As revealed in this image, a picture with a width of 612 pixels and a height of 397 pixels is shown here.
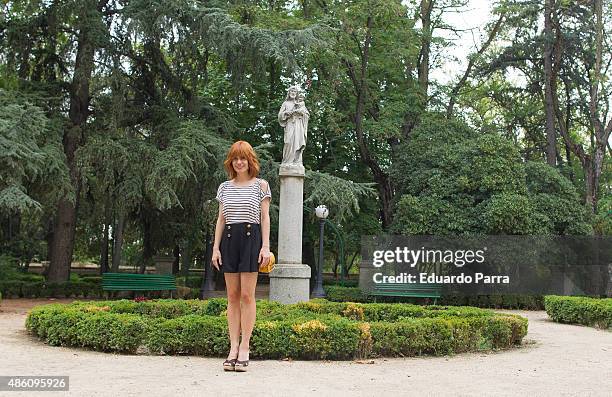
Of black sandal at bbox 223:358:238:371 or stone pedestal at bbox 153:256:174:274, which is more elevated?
stone pedestal at bbox 153:256:174:274

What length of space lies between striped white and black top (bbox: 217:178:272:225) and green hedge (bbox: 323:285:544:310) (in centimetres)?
1267

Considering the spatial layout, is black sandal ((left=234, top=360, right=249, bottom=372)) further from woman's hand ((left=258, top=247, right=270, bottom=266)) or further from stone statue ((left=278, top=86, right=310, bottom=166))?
stone statue ((left=278, top=86, right=310, bottom=166))

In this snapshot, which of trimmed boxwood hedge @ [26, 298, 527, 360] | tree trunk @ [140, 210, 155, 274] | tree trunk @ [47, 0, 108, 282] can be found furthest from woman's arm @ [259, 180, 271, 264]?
tree trunk @ [140, 210, 155, 274]

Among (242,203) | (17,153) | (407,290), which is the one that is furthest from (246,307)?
(407,290)

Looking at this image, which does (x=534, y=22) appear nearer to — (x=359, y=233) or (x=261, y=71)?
(x=359, y=233)

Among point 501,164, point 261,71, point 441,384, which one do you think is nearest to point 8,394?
point 441,384

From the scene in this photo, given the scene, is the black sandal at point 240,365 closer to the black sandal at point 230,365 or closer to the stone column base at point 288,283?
the black sandal at point 230,365

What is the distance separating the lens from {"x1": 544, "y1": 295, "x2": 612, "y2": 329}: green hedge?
13.1 meters

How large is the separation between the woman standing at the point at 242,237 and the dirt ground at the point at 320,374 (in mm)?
577

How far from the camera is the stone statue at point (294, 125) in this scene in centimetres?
1244

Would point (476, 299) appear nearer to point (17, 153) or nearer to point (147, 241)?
point (147, 241)

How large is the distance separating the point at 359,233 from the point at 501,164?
590cm

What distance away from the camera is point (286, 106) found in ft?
41.1

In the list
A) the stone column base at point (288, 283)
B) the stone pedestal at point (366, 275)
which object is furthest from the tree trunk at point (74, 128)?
the stone pedestal at point (366, 275)
